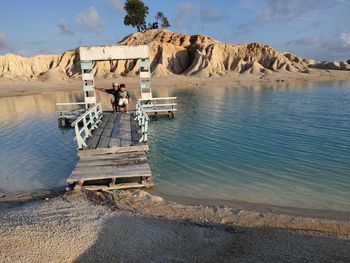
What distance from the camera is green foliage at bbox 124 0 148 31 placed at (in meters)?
86.7

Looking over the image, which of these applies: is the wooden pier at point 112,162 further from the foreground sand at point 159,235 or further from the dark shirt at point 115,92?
the dark shirt at point 115,92

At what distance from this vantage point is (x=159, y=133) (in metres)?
18.5

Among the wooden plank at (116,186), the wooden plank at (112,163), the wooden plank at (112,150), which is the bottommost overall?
the wooden plank at (116,186)

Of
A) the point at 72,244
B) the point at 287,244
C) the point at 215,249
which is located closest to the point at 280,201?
the point at 287,244

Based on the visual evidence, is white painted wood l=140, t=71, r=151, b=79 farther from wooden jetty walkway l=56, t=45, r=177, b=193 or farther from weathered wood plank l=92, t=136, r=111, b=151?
weathered wood plank l=92, t=136, r=111, b=151

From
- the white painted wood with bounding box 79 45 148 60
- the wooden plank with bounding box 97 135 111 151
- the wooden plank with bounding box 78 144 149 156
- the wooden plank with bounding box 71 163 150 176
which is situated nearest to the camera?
the wooden plank with bounding box 71 163 150 176

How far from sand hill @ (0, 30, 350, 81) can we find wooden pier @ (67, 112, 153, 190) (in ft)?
177

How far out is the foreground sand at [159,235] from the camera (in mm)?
5477

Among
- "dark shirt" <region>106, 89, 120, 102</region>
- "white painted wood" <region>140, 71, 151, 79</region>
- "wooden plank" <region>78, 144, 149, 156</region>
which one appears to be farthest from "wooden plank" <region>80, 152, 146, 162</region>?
"white painted wood" <region>140, 71, 151, 79</region>

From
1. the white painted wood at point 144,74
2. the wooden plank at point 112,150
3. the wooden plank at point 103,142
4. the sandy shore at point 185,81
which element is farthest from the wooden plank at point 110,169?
the sandy shore at point 185,81

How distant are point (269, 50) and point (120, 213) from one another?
7451cm

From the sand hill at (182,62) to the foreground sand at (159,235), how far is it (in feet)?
197

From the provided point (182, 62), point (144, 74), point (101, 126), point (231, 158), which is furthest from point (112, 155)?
point (182, 62)

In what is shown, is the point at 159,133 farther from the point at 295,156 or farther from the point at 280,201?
the point at 280,201
